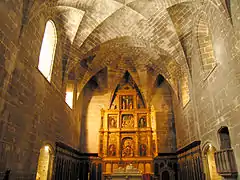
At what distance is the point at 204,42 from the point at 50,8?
646 cm

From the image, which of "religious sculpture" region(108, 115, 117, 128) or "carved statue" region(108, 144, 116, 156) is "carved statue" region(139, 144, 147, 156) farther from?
"religious sculpture" region(108, 115, 117, 128)

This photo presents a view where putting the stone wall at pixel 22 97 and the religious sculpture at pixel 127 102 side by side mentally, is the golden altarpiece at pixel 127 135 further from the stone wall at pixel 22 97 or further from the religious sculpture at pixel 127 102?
the stone wall at pixel 22 97

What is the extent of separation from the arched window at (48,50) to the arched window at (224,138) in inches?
266

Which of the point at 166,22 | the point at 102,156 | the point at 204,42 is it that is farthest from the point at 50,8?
the point at 102,156

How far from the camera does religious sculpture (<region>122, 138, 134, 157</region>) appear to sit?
13.0 meters

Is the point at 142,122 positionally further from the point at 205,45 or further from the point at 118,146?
the point at 205,45

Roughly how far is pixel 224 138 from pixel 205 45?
4024 millimetres

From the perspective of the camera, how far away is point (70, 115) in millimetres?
11672

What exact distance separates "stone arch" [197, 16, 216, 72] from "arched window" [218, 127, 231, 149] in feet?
8.43

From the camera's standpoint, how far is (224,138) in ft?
22.6

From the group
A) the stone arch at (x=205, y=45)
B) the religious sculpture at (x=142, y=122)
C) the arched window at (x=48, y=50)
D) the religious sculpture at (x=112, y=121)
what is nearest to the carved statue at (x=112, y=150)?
the religious sculpture at (x=112, y=121)

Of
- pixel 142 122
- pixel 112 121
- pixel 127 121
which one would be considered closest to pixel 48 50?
pixel 112 121

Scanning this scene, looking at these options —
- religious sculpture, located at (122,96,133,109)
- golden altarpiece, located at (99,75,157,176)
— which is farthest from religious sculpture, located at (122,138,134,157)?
religious sculpture, located at (122,96,133,109)

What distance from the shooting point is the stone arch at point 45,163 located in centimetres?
855
